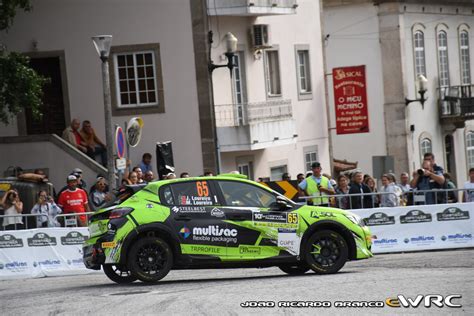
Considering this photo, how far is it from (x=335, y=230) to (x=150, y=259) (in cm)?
296

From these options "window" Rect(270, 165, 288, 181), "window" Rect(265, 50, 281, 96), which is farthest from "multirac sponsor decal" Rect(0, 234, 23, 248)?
"window" Rect(265, 50, 281, 96)

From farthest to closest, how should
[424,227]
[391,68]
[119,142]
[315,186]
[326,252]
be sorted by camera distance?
[391,68] → [315,186] → [424,227] → [119,142] → [326,252]

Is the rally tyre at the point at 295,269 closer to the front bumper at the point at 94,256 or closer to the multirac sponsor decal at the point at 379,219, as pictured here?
the front bumper at the point at 94,256

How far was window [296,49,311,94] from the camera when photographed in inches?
1700

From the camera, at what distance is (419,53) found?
170 feet

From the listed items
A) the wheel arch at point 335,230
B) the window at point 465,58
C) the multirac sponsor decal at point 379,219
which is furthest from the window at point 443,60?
the wheel arch at point 335,230

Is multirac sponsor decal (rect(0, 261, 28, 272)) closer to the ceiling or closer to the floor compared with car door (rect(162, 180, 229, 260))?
closer to the floor

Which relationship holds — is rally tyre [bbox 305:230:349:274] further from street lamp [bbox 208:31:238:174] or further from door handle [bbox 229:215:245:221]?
street lamp [bbox 208:31:238:174]

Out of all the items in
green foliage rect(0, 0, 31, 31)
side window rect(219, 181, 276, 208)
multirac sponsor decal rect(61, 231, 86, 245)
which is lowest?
multirac sponsor decal rect(61, 231, 86, 245)

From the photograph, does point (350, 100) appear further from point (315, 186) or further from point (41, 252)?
point (41, 252)

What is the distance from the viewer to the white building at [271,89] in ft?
123

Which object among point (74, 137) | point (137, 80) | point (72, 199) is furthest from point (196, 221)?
point (137, 80)

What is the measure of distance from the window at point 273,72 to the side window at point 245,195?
66.2ft

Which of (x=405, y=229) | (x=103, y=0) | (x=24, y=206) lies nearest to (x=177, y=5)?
(x=103, y=0)
